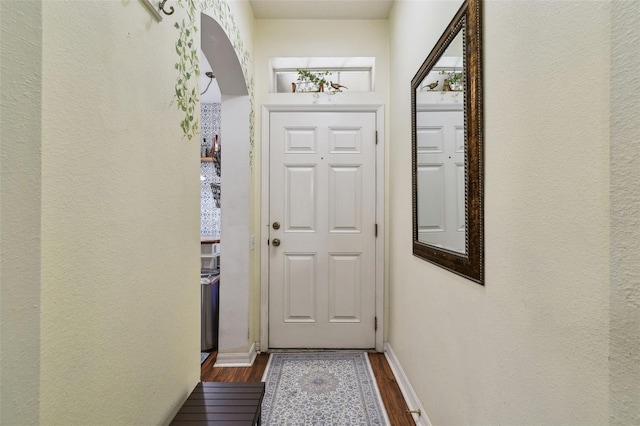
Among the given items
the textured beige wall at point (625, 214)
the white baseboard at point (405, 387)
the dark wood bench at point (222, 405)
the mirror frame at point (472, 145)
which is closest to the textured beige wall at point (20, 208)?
the dark wood bench at point (222, 405)

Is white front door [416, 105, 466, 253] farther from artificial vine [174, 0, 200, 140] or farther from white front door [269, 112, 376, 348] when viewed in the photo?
artificial vine [174, 0, 200, 140]

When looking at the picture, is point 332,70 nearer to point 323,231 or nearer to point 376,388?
point 323,231

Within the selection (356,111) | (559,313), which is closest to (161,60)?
(559,313)

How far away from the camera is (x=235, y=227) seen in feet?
8.27

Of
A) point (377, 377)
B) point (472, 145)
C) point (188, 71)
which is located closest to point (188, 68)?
point (188, 71)

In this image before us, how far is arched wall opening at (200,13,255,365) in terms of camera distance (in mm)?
2506

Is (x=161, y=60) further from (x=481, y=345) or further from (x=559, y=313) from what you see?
(x=481, y=345)

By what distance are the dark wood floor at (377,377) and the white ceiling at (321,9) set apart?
8.94ft

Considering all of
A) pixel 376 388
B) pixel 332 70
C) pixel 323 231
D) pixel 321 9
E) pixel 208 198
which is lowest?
pixel 376 388

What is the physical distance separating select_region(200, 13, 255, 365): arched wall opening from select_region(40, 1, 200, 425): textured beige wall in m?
1.27

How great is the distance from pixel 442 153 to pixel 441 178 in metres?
0.11

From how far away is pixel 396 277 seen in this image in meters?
2.48

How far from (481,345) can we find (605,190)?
0.72m

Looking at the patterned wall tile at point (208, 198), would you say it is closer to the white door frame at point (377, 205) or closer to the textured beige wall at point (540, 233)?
the white door frame at point (377, 205)
